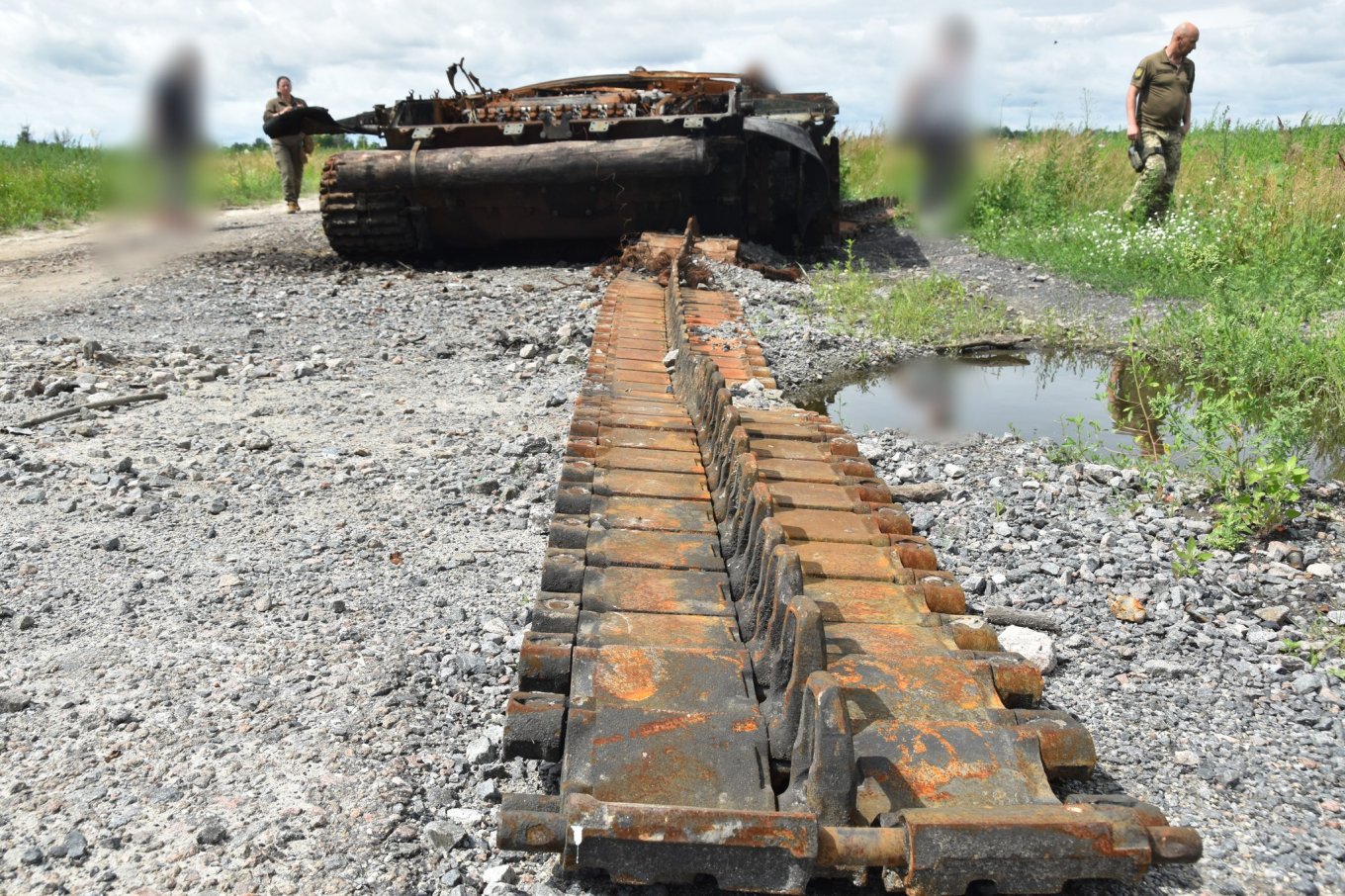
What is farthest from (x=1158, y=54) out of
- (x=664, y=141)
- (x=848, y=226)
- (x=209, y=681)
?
(x=209, y=681)

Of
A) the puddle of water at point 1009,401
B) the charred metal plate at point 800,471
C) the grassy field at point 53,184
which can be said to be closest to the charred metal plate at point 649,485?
the charred metal plate at point 800,471

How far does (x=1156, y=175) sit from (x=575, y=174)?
20.6 ft

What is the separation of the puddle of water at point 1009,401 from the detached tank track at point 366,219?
472cm

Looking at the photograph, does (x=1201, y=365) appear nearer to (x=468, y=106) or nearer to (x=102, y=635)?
(x=102, y=635)

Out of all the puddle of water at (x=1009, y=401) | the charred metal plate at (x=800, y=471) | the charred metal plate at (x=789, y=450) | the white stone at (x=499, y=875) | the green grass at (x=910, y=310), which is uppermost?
the green grass at (x=910, y=310)

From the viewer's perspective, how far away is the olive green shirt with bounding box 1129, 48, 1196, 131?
10875 mm

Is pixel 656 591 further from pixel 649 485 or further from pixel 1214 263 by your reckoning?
pixel 1214 263

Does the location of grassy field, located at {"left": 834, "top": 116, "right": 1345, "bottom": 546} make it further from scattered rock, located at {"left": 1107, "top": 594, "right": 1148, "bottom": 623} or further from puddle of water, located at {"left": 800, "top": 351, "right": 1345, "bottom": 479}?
scattered rock, located at {"left": 1107, "top": 594, "right": 1148, "bottom": 623}

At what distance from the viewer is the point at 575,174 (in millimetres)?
8836

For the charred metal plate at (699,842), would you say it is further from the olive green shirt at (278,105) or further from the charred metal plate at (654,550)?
the olive green shirt at (278,105)

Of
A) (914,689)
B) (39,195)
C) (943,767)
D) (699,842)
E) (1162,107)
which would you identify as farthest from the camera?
(39,195)

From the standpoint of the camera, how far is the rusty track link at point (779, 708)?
1645mm

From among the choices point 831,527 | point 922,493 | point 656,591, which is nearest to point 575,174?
point 922,493

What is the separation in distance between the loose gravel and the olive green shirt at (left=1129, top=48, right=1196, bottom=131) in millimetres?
7530
